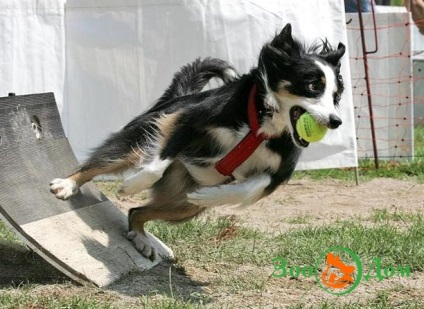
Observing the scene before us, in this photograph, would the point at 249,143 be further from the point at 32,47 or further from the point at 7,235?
the point at 32,47

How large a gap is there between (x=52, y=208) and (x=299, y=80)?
5.18ft

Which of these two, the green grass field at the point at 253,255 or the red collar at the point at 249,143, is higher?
the red collar at the point at 249,143

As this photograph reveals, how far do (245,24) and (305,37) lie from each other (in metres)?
0.58

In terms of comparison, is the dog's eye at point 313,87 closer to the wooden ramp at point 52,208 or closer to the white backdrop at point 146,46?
the wooden ramp at point 52,208

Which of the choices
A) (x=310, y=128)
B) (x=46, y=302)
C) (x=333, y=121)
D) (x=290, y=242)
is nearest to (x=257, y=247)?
(x=290, y=242)

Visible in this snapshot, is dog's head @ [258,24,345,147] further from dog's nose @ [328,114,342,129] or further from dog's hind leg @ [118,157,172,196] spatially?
dog's hind leg @ [118,157,172,196]

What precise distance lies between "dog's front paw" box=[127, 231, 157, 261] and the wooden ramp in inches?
1.6

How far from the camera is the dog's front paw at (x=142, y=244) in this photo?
5262 millimetres

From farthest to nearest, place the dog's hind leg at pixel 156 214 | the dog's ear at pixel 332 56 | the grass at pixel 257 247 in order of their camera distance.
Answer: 1. the dog's hind leg at pixel 156 214
2. the dog's ear at pixel 332 56
3. the grass at pixel 257 247

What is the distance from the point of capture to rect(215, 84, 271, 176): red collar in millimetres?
4891

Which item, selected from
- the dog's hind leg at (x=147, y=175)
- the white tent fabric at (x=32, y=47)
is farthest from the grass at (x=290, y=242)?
the white tent fabric at (x=32, y=47)

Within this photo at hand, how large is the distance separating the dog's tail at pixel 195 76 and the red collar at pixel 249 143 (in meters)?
0.88

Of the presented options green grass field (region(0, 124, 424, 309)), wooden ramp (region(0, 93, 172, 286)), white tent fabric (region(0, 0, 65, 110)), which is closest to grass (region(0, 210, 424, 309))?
green grass field (region(0, 124, 424, 309))

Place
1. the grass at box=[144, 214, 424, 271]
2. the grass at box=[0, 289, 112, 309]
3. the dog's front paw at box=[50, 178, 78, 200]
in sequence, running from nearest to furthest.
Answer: the grass at box=[0, 289, 112, 309] → the dog's front paw at box=[50, 178, 78, 200] → the grass at box=[144, 214, 424, 271]
